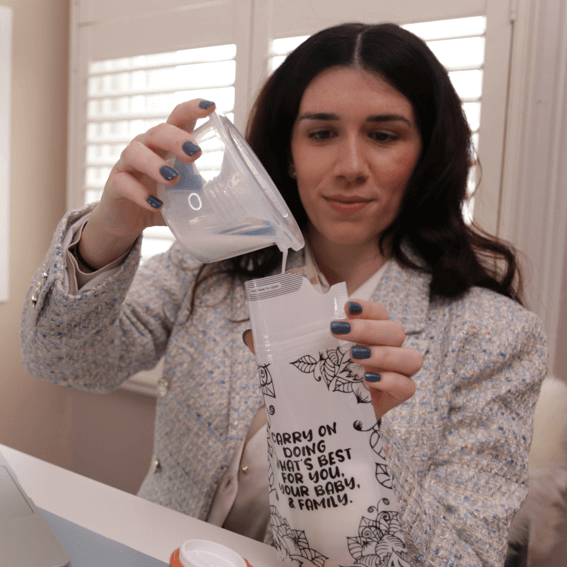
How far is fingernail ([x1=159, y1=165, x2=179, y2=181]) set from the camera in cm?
50

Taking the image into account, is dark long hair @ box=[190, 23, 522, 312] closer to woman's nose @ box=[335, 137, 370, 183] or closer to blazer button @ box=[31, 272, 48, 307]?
woman's nose @ box=[335, 137, 370, 183]

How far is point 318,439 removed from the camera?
424mm

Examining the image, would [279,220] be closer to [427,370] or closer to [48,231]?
[427,370]

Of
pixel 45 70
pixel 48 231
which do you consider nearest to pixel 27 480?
pixel 48 231

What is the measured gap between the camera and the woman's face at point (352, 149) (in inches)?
29.8

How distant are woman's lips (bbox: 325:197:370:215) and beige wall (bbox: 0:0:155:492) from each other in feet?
3.54

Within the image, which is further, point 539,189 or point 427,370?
point 539,189

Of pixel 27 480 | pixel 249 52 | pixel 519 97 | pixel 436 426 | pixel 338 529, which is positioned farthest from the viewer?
pixel 249 52

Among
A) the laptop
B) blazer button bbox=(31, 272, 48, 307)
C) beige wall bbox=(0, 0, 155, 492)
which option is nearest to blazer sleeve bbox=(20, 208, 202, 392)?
blazer button bbox=(31, 272, 48, 307)

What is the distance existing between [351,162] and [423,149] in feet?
0.55

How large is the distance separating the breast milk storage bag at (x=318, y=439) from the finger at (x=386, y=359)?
1cm

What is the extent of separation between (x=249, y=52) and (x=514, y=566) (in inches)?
47.8

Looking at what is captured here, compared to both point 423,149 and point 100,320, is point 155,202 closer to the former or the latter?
point 100,320

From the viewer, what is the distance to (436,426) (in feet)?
2.38
